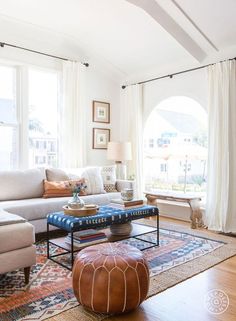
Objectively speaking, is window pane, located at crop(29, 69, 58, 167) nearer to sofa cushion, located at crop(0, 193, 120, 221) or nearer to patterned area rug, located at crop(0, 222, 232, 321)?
sofa cushion, located at crop(0, 193, 120, 221)

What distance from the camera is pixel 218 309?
6.97ft

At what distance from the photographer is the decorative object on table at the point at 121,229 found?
3254 mm

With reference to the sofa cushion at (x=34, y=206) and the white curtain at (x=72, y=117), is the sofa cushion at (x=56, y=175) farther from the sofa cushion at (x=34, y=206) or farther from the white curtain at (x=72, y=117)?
the white curtain at (x=72, y=117)

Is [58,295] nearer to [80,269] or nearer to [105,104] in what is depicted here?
[80,269]

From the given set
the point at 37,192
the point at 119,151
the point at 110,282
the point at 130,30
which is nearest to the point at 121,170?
the point at 119,151

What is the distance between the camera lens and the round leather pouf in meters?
1.93

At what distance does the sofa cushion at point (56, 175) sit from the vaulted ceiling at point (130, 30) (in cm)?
195

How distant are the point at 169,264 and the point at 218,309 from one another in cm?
82

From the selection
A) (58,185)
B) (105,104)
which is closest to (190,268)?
(58,185)

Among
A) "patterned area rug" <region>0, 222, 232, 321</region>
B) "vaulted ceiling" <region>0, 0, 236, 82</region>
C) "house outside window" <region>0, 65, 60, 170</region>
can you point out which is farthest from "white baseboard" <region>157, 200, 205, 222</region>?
"vaulted ceiling" <region>0, 0, 236, 82</region>

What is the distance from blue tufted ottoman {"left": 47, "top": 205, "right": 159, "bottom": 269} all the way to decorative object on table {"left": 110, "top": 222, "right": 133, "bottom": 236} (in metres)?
0.13

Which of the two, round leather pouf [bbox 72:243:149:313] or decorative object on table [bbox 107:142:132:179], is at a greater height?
decorative object on table [bbox 107:142:132:179]

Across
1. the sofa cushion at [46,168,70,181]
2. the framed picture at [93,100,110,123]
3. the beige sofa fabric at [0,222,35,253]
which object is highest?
the framed picture at [93,100,110,123]

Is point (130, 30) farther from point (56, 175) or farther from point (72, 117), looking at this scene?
point (56, 175)
